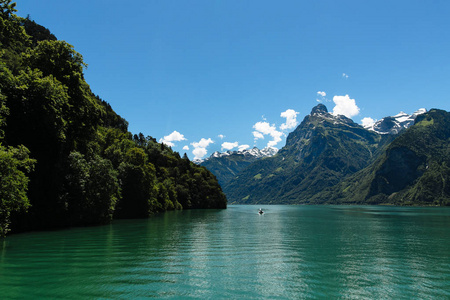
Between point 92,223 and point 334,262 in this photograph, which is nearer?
point 334,262

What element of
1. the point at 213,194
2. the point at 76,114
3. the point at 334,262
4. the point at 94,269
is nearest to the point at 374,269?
the point at 334,262

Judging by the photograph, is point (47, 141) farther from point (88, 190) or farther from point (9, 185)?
point (9, 185)

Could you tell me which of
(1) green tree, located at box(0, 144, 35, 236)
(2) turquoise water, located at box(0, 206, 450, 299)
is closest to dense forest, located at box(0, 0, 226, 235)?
(1) green tree, located at box(0, 144, 35, 236)

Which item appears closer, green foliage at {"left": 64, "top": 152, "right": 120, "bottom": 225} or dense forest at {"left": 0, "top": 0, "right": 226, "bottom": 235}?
dense forest at {"left": 0, "top": 0, "right": 226, "bottom": 235}

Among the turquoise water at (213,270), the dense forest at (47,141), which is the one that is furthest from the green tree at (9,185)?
the turquoise water at (213,270)

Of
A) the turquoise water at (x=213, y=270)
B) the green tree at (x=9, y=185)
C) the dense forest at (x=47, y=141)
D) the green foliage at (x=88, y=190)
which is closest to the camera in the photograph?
the turquoise water at (x=213, y=270)

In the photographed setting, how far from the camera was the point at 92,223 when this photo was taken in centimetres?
6353

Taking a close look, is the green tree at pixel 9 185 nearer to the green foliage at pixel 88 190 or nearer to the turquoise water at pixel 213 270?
the turquoise water at pixel 213 270

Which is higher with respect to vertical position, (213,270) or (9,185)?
(9,185)

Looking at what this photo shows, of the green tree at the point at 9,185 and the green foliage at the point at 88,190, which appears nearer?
the green tree at the point at 9,185

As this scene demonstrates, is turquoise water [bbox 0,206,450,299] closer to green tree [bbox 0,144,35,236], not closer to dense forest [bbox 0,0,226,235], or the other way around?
green tree [bbox 0,144,35,236]

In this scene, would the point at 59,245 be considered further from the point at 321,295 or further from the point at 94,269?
the point at 321,295

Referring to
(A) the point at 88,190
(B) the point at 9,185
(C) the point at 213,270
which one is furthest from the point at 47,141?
(C) the point at 213,270

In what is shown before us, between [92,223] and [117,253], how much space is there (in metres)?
37.4
